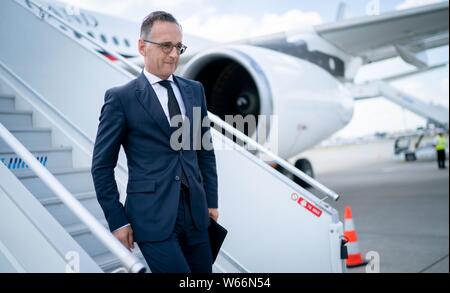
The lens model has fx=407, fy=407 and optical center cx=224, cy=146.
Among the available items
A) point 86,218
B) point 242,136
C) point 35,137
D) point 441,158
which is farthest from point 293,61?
point 441,158

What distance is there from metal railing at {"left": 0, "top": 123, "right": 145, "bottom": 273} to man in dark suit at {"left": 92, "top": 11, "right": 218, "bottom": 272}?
109 mm

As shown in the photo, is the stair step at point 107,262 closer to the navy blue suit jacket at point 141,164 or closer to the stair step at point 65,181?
the stair step at point 65,181

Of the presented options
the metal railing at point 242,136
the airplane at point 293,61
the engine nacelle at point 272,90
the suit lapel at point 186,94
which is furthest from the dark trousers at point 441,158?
the suit lapel at point 186,94

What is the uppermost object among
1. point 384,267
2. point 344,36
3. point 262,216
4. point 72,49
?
point 344,36

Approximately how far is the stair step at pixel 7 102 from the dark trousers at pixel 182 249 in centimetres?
188

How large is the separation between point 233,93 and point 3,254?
12.2 ft

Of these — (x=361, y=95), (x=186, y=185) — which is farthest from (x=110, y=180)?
(x=361, y=95)

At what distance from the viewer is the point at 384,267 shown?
9.07 ft

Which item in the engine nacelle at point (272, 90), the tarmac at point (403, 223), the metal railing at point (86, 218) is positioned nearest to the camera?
the metal railing at point (86, 218)

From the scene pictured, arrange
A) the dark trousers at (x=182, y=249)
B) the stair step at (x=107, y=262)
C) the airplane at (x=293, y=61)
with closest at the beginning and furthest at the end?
the dark trousers at (x=182, y=249), the stair step at (x=107, y=262), the airplane at (x=293, y=61)

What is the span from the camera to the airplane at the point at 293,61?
4.30 metres

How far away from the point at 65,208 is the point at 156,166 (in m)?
1.07

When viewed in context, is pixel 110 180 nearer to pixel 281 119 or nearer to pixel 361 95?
pixel 281 119

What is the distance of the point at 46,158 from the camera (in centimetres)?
242
